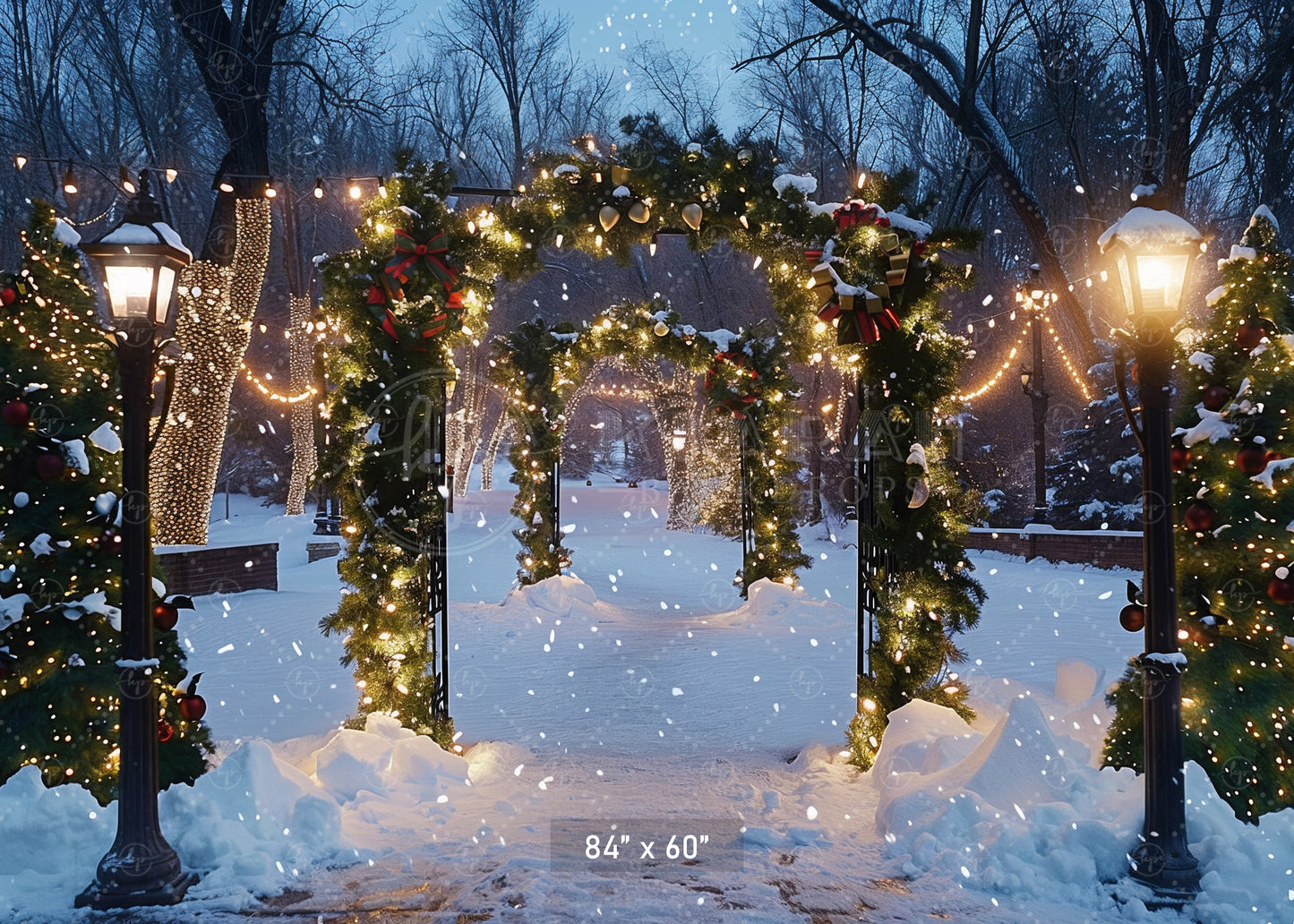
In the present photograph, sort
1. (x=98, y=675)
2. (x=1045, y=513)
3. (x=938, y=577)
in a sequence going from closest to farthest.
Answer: (x=98, y=675) → (x=938, y=577) → (x=1045, y=513)

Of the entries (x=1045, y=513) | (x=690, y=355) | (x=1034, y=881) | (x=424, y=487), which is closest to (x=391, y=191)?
(x=424, y=487)

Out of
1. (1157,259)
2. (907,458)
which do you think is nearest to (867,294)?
(907,458)

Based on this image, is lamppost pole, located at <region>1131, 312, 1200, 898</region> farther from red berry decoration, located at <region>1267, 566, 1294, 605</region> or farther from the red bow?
the red bow

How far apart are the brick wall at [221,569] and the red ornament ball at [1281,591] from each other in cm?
1318

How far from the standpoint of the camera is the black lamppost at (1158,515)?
4398mm

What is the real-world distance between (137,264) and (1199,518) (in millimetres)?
6286

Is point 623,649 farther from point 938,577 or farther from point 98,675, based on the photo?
point 98,675

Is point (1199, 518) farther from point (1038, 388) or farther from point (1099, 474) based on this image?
point (1099, 474)

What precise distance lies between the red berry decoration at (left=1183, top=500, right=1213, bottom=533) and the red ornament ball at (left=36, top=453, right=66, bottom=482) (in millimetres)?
6941

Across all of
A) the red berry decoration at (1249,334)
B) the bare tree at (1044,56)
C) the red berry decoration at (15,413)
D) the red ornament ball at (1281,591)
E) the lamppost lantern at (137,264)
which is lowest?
the red ornament ball at (1281,591)

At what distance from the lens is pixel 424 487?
23.4 feet

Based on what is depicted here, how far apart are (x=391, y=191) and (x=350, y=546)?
2.95 m

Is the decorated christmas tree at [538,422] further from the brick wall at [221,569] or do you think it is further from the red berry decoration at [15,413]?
the red berry decoration at [15,413]

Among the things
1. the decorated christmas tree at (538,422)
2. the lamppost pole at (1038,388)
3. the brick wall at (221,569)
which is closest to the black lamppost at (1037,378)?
the lamppost pole at (1038,388)
